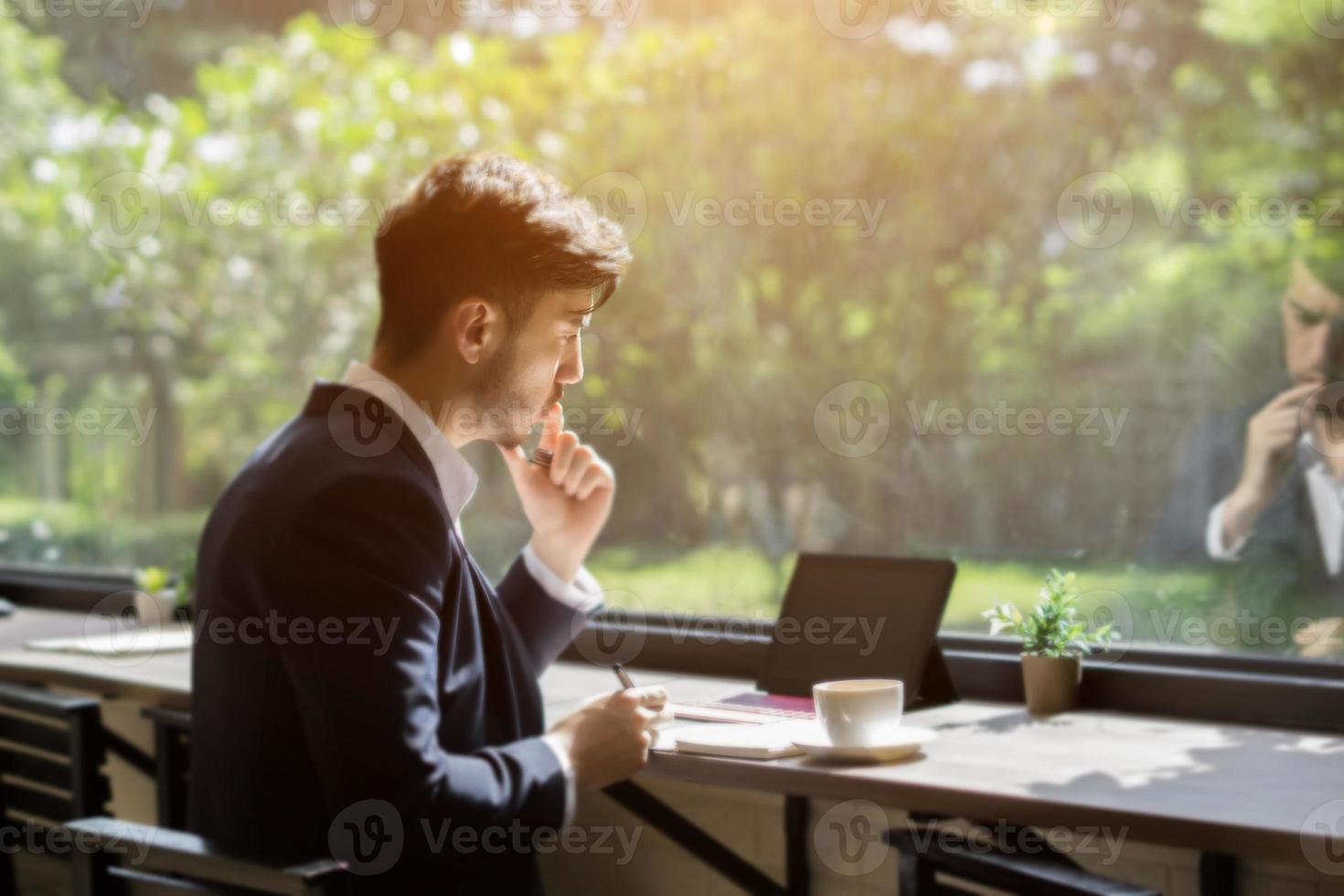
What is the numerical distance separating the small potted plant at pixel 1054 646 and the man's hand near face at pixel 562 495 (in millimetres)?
664

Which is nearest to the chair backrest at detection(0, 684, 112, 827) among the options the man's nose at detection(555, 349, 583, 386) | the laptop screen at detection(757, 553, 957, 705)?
the man's nose at detection(555, 349, 583, 386)

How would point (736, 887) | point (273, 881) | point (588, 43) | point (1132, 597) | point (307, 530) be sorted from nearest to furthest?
point (273, 881) → point (307, 530) → point (1132, 597) → point (736, 887) → point (588, 43)

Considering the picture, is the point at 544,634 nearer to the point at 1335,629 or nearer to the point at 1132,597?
the point at 1132,597

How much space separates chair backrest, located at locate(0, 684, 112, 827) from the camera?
2.01 m

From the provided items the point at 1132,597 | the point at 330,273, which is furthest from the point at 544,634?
the point at 330,273

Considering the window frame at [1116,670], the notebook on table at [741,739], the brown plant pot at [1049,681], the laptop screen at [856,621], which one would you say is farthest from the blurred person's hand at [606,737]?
the window frame at [1116,670]

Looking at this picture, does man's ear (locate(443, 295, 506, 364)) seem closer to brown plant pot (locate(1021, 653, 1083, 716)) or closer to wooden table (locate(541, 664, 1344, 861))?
wooden table (locate(541, 664, 1344, 861))

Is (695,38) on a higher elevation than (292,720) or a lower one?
higher

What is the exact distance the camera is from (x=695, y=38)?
286cm

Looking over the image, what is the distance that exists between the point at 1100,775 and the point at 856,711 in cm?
29

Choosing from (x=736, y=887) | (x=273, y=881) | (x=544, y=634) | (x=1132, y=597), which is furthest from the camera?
(x=736, y=887)

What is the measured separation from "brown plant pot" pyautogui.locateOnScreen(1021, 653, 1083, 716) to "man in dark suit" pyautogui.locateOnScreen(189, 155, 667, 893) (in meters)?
0.68

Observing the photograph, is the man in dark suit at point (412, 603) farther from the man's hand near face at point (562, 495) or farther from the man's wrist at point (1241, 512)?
the man's wrist at point (1241, 512)

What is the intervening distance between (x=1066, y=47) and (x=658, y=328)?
3.29 ft
